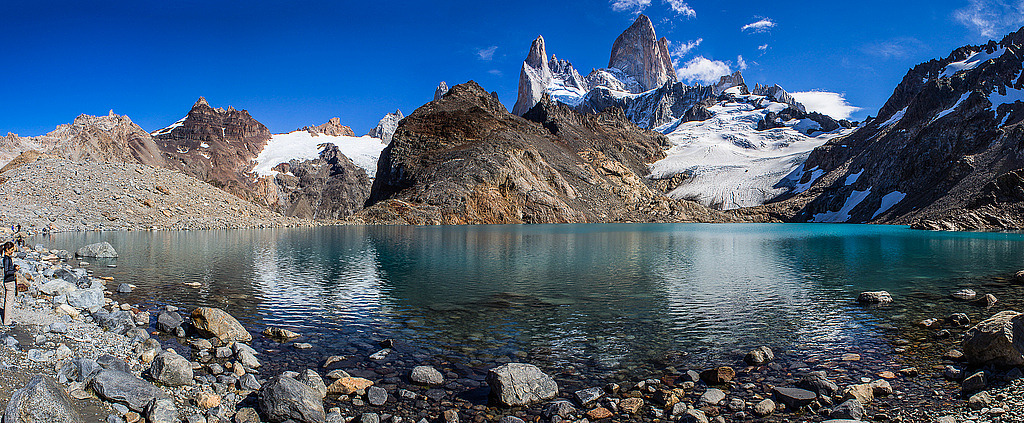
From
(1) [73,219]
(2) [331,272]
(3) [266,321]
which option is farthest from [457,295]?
(1) [73,219]

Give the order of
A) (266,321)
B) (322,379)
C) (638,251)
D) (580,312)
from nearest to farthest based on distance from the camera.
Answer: (322,379), (266,321), (580,312), (638,251)

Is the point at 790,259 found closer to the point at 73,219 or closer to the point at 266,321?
the point at 266,321

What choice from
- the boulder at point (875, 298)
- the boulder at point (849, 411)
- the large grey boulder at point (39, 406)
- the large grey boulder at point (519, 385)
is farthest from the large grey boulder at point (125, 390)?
the boulder at point (875, 298)

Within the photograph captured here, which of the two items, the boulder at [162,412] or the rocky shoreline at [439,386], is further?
the rocky shoreline at [439,386]

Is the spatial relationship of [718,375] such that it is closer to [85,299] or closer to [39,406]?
[39,406]

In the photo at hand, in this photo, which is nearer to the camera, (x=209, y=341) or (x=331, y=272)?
(x=209, y=341)

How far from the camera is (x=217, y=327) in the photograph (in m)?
12.8

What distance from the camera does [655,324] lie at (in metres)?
15.4

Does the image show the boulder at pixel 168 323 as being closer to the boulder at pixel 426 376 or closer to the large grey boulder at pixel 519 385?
the boulder at pixel 426 376

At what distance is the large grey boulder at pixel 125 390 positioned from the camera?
8086 millimetres

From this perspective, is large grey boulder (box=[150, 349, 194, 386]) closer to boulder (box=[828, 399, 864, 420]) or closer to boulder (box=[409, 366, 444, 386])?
boulder (box=[409, 366, 444, 386])

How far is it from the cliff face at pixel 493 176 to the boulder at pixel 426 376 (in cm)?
9701

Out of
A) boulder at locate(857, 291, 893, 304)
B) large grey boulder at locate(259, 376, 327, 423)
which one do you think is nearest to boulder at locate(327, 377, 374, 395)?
large grey boulder at locate(259, 376, 327, 423)

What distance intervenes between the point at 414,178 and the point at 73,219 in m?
71.3
